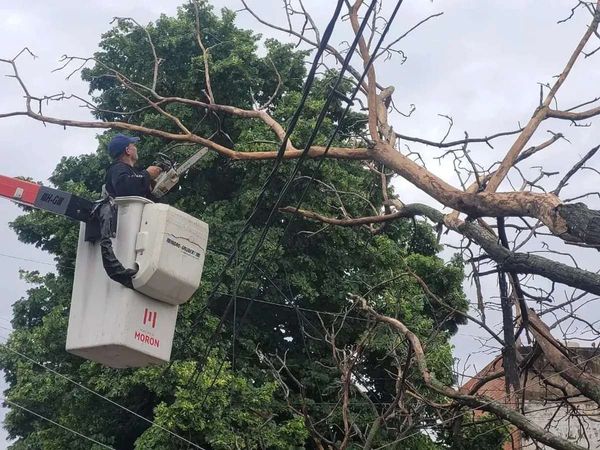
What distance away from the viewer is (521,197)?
5.47 metres

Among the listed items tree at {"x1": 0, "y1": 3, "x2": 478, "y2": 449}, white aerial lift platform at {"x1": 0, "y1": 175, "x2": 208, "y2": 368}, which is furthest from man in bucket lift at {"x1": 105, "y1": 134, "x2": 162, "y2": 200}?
tree at {"x1": 0, "y1": 3, "x2": 478, "y2": 449}

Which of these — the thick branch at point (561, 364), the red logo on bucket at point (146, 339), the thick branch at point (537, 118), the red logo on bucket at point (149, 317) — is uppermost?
the thick branch at point (537, 118)

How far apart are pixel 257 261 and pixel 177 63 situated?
379cm

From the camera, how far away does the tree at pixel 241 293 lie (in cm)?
1066

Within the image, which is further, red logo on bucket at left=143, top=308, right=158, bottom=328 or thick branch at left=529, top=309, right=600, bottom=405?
thick branch at left=529, top=309, right=600, bottom=405

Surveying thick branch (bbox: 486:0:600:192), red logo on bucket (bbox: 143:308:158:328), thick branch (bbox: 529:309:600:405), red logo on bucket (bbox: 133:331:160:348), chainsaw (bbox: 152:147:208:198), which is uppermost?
thick branch (bbox: 486:0:600:192)

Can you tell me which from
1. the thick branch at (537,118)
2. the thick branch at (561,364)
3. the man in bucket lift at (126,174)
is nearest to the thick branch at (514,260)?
the thick branch at (537,118)

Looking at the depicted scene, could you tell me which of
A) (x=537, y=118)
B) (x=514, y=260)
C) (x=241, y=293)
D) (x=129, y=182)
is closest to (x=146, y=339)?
(x=129, y=182)

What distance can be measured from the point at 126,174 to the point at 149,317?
0.89 metres

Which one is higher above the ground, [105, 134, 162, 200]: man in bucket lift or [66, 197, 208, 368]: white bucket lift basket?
[105, 134, 162, 200]: man in bucket lift

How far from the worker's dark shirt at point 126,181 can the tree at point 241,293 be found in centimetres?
527

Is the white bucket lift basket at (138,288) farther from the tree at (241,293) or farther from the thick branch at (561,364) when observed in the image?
the tree at (241,293)

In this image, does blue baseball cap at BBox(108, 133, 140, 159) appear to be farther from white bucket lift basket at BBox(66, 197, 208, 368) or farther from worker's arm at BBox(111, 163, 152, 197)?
white bucket lift basket at BBox(66, 197, 208, 368)

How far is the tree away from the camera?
420 inches
